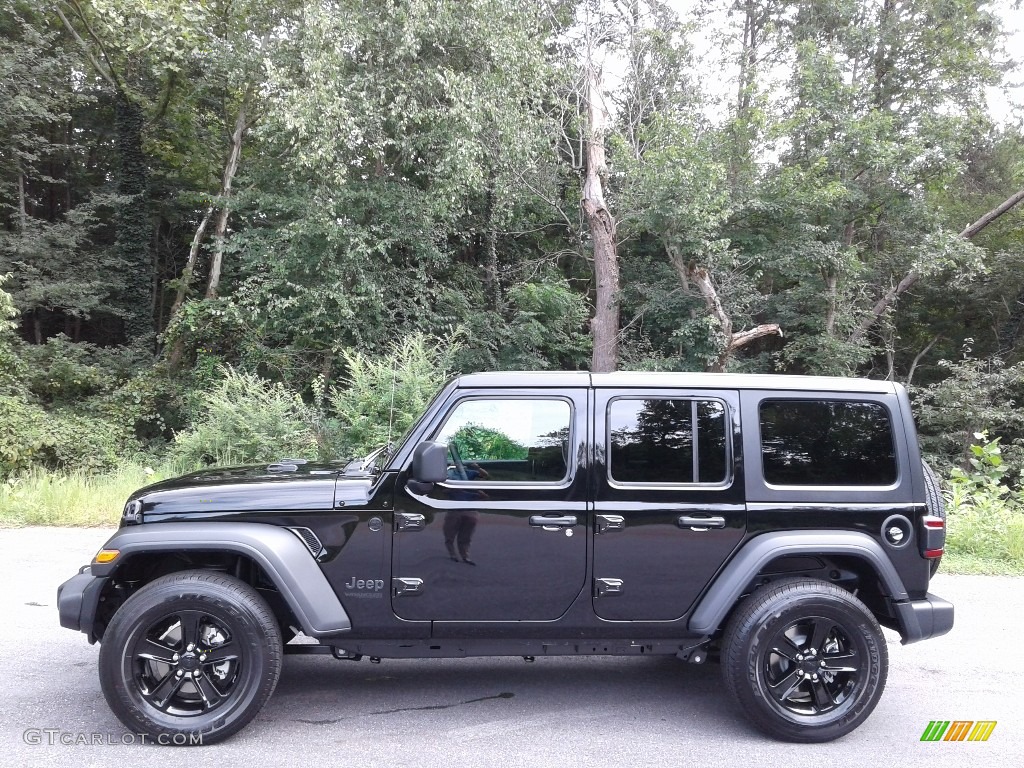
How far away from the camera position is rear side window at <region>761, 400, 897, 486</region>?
13.1 feet

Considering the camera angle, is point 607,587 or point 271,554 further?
point 607,587

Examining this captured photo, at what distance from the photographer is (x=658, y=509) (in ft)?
12.7

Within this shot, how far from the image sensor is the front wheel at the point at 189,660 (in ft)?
11.7

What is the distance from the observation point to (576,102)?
1767cm

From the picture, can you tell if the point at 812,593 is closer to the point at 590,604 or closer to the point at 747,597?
the point at 747,597

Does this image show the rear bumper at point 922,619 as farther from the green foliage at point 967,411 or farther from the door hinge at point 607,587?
the green foliage at point 967,411

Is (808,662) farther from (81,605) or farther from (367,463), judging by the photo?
(81,605)

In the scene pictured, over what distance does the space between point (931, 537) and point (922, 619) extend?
439mm

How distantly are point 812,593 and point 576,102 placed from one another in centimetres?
1599

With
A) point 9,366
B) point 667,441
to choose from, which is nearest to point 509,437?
point 667,441

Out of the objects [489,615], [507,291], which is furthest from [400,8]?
[489,615]

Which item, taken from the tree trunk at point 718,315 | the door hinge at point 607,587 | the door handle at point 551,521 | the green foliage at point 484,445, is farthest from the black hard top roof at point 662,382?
the tree trunk at point 718,315

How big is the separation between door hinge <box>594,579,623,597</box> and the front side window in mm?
621

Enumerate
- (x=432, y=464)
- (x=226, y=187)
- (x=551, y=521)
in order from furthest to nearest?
1. (x=226, y=187)
2. (x=551, y=521)
3. (x=432, y=464)
